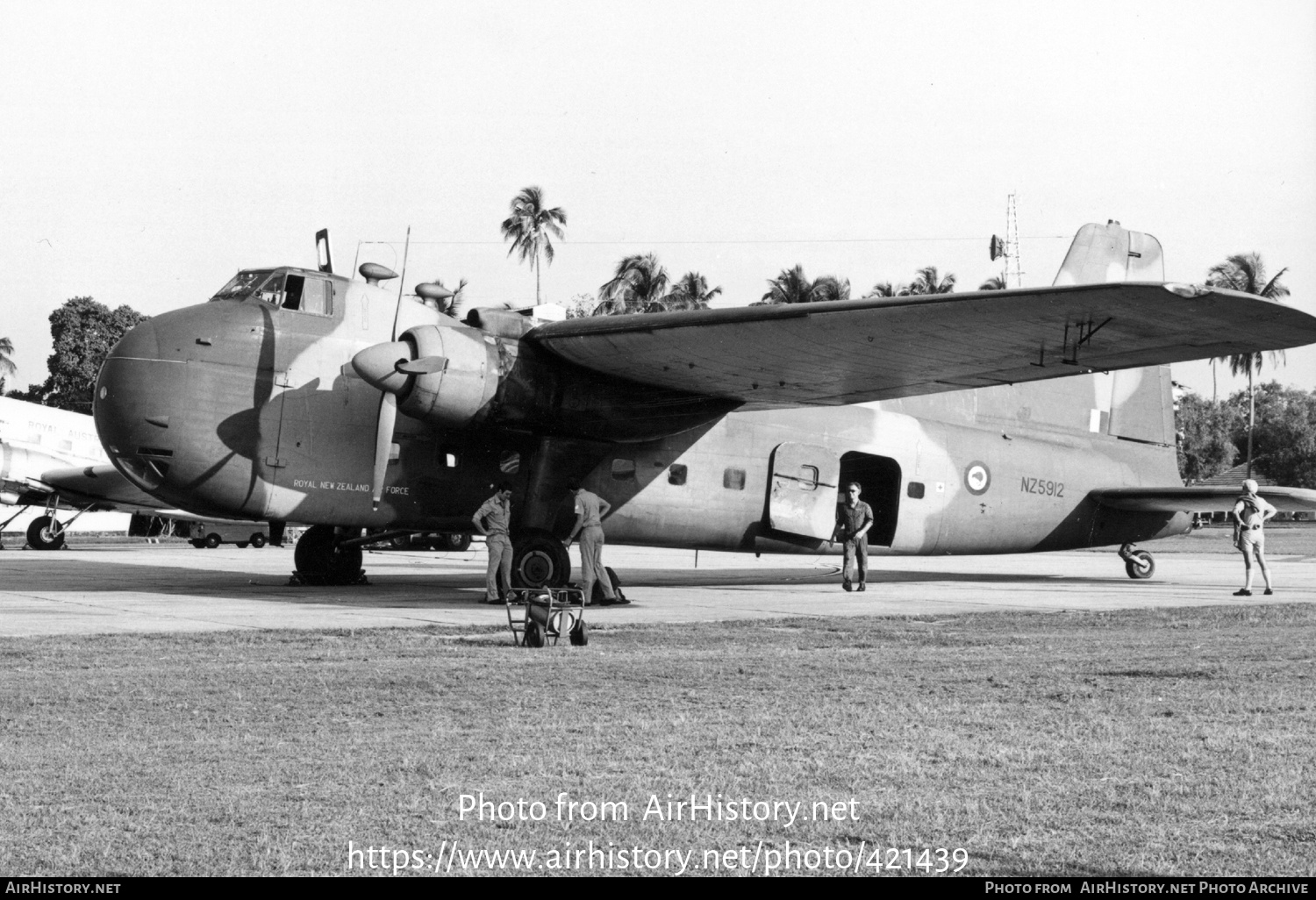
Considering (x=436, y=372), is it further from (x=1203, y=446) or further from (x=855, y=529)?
(x=1203, y=446)

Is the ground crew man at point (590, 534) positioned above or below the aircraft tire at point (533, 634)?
above

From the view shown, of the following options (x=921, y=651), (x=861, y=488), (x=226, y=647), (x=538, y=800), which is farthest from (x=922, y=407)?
(x=538, y=800)

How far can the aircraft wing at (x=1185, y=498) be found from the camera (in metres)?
23.2

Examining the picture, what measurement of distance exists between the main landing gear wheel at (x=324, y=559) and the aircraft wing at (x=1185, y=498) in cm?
1327

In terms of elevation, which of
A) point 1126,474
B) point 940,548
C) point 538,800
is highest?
point 1126,474

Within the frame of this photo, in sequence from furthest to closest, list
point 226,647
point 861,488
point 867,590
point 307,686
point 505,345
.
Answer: point 861,488 → point 867,590 → point 505,345 → point 226,647 → point 307,686

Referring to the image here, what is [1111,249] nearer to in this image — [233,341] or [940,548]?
[940,548]

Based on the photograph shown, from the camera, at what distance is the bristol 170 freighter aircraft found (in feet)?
50.7

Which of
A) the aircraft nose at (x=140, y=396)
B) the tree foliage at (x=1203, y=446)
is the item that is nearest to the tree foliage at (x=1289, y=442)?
the tree foliage at (x=1203, y=446)

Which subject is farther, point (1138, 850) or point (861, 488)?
point (861, 488)

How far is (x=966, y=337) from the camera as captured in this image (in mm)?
15852

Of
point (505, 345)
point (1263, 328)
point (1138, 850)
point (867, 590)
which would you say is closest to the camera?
point (1138, 850)

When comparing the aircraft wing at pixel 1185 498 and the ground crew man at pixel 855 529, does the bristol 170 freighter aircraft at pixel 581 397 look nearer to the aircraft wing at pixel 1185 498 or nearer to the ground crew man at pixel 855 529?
the ground crew man at pixel 855 529

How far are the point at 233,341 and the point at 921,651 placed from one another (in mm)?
9864
